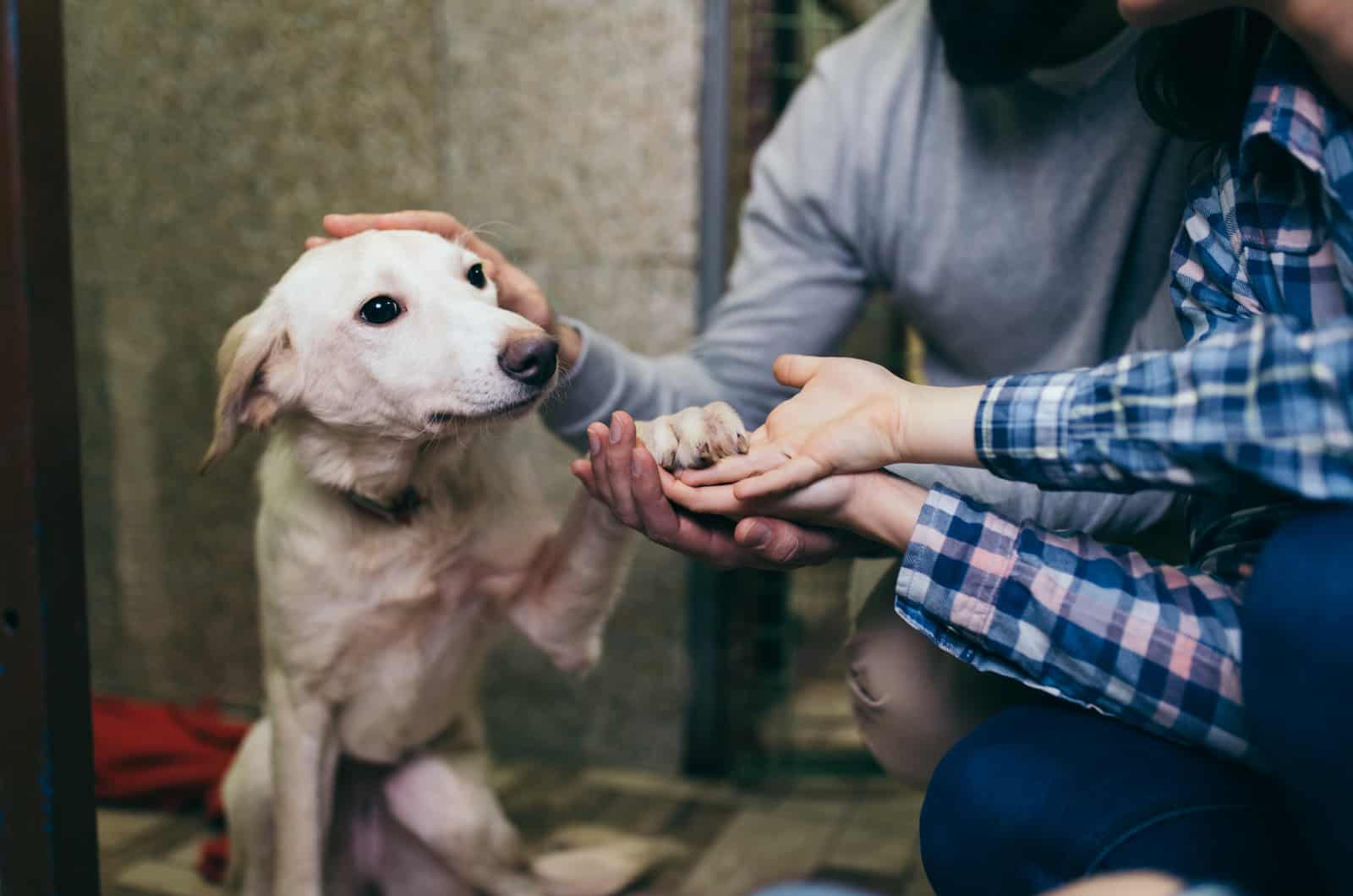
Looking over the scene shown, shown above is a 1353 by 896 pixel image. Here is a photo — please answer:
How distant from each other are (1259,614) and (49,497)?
87 cm

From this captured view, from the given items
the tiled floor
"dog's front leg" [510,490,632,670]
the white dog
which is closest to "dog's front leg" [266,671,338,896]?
the white dog

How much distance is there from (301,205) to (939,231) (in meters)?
0.77

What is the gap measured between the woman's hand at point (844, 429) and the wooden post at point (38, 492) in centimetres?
50

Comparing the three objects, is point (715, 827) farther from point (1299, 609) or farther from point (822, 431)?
point (1299, 609)

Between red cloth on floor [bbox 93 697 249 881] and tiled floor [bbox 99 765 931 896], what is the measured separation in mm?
33

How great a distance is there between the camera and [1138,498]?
107 centimetres

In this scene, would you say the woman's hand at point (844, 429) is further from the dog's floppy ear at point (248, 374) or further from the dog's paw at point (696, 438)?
the dog's floppy ear at point (248, 374)

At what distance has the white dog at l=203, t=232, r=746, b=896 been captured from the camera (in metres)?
1.02

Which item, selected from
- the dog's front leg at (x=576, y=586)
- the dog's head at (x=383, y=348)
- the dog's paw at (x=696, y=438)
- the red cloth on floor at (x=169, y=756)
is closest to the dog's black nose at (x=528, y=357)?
the dog's head at (x=383, y=348)

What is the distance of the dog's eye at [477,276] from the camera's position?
1.11m

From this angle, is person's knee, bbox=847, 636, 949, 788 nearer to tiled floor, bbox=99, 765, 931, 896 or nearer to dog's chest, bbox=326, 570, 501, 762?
tiled floor, bbox=99, 765, 931, 896

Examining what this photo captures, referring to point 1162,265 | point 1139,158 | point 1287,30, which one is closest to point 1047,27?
point 1139,158

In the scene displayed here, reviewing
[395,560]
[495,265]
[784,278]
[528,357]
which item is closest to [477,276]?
[495,265]

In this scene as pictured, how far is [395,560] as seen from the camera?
117 cm
